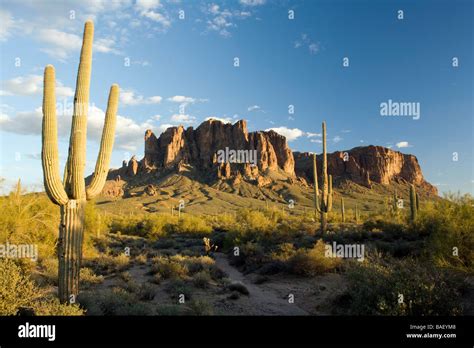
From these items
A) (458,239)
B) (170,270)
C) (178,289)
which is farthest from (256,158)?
(178,289)

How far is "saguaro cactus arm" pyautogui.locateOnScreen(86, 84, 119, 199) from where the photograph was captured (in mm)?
7832

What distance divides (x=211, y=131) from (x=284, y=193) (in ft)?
147

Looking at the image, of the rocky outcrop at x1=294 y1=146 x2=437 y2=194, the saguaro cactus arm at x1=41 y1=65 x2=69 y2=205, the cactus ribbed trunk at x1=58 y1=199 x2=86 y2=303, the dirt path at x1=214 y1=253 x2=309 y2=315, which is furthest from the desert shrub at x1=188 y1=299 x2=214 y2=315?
the rocky outcrop at x1=294 y1=146 x2=437 y2=194

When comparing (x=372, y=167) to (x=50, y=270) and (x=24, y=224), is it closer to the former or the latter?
(x=24, y=224)

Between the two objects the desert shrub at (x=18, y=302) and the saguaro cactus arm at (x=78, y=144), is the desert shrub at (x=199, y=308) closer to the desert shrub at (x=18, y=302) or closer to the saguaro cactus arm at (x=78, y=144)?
the desert shrub at (x=18, y=302)

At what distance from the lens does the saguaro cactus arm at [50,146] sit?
6836 mm

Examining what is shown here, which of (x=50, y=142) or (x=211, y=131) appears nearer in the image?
(x=50, y=142)

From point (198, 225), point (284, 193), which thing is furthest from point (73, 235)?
point (284, 193)

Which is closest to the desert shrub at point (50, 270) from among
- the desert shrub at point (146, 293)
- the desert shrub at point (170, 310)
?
the desert shrub at point (146, 293)

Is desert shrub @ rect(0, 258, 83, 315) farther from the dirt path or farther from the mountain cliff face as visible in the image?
the mountain cliff face

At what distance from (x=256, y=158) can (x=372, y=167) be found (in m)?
40.2

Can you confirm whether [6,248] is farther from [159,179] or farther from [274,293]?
[159,179]

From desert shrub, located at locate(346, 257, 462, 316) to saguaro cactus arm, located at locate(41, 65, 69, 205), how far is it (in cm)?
684

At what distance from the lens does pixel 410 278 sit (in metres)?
6.54
